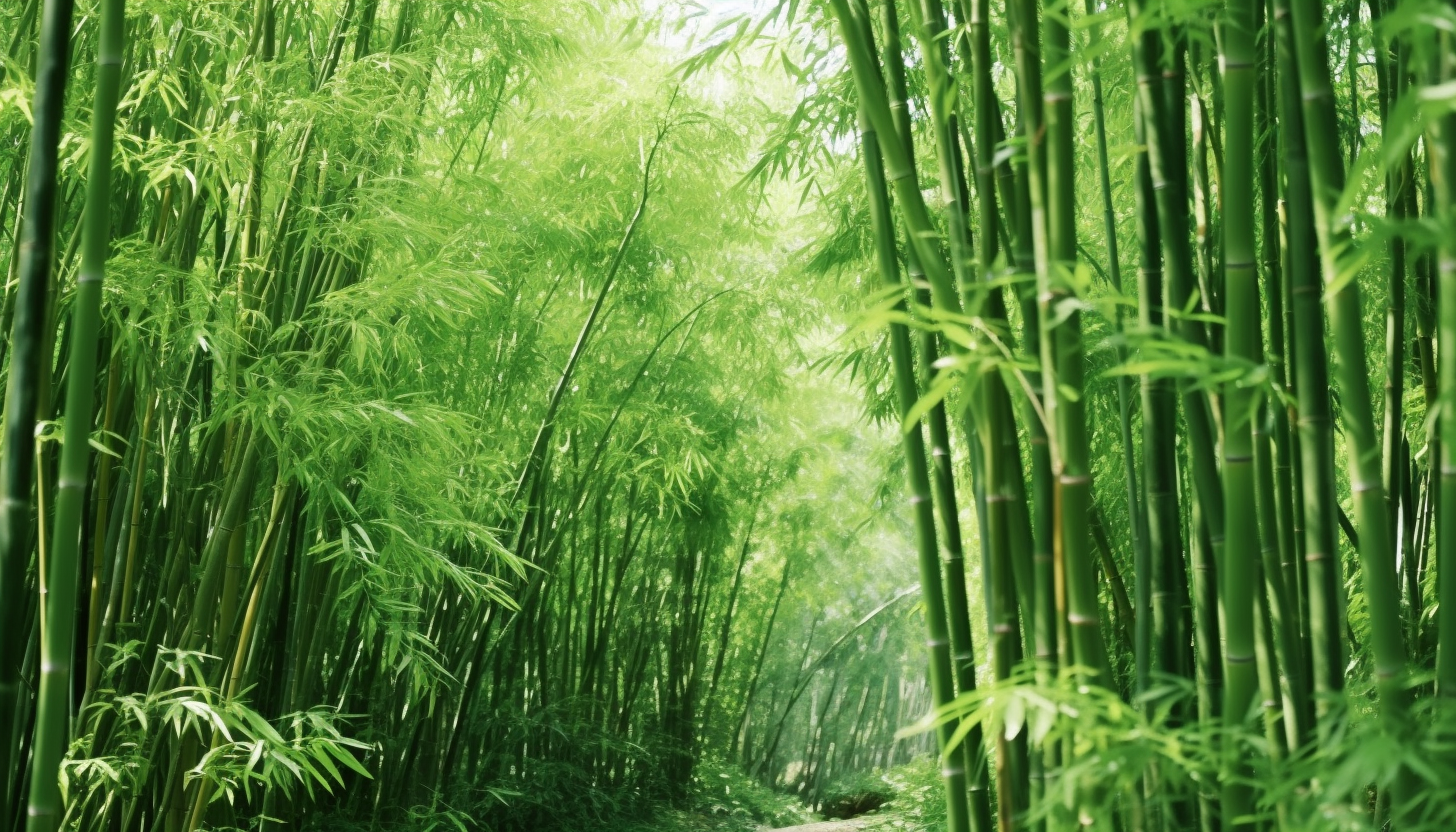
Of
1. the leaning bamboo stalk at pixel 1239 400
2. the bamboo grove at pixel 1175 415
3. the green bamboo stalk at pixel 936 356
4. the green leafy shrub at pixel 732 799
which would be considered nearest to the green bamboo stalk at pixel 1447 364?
the bamboo grove at pixel 1175 415

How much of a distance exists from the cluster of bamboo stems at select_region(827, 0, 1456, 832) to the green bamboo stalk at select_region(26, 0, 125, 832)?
742 mm

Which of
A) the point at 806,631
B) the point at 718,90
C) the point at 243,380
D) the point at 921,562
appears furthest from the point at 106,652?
the point at 806,631

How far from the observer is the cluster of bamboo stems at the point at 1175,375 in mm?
891

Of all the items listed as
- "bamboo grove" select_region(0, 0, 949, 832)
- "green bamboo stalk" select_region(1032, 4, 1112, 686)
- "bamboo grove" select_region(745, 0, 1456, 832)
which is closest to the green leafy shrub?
"bamboo grove" select_region(0, 0, 949, 832)

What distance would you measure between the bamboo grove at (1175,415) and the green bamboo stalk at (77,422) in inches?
29.6

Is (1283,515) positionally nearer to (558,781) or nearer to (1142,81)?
(1142,81)

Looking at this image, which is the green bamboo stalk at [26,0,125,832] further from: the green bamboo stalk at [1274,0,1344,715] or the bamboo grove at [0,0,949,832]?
the green bamboo stalk at [1274,0,1344,715]

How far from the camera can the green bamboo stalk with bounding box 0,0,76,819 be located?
1.10 meters

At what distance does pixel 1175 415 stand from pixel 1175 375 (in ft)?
0.75

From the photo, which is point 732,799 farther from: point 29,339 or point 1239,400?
point 1239,400

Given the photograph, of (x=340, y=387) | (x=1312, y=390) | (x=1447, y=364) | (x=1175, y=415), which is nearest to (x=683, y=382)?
(x=340, y=387)

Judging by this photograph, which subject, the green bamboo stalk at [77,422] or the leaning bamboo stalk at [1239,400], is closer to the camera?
the leaning bamboo stalk at [1239,400]

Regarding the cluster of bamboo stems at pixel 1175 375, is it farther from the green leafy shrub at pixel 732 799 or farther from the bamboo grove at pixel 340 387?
the green leafy shrub at pixel 732 799

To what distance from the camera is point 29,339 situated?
1.13 m
